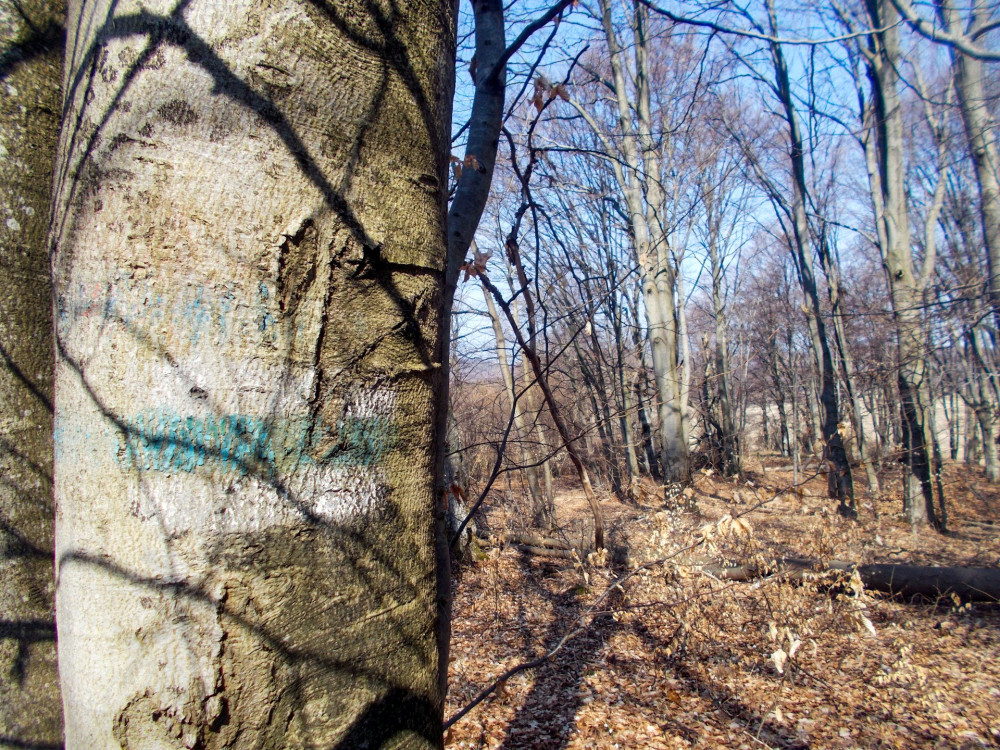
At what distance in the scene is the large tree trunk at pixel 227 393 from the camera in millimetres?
675

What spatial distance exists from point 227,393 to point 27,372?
1102 millimetres

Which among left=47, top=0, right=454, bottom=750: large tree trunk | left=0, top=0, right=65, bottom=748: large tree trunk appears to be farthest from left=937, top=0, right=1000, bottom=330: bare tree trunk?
left=0, top=0, right=65, bottom=748: large tree trunk

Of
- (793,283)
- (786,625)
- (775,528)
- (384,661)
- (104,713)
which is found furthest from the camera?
(793,283)

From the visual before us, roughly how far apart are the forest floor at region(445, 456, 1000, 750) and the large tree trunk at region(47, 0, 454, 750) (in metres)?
2.32

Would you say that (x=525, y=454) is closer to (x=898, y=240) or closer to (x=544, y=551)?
(x=544, y=551)

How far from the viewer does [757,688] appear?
4.58 m

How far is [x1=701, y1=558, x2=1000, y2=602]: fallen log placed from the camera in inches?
232

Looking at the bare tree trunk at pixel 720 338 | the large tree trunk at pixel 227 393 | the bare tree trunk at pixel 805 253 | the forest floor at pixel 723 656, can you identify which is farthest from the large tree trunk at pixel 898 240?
the large tree trunk at pixel 227 393

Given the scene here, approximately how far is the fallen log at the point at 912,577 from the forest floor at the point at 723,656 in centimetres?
13

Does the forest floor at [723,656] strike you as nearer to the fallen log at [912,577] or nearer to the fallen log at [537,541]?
the fallen log at [912,577]

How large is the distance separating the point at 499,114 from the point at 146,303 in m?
1.38

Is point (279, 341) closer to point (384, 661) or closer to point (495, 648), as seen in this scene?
point (384, 661)

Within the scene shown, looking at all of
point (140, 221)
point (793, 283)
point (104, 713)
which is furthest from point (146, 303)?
point (793, 283)

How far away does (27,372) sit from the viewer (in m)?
1.42
